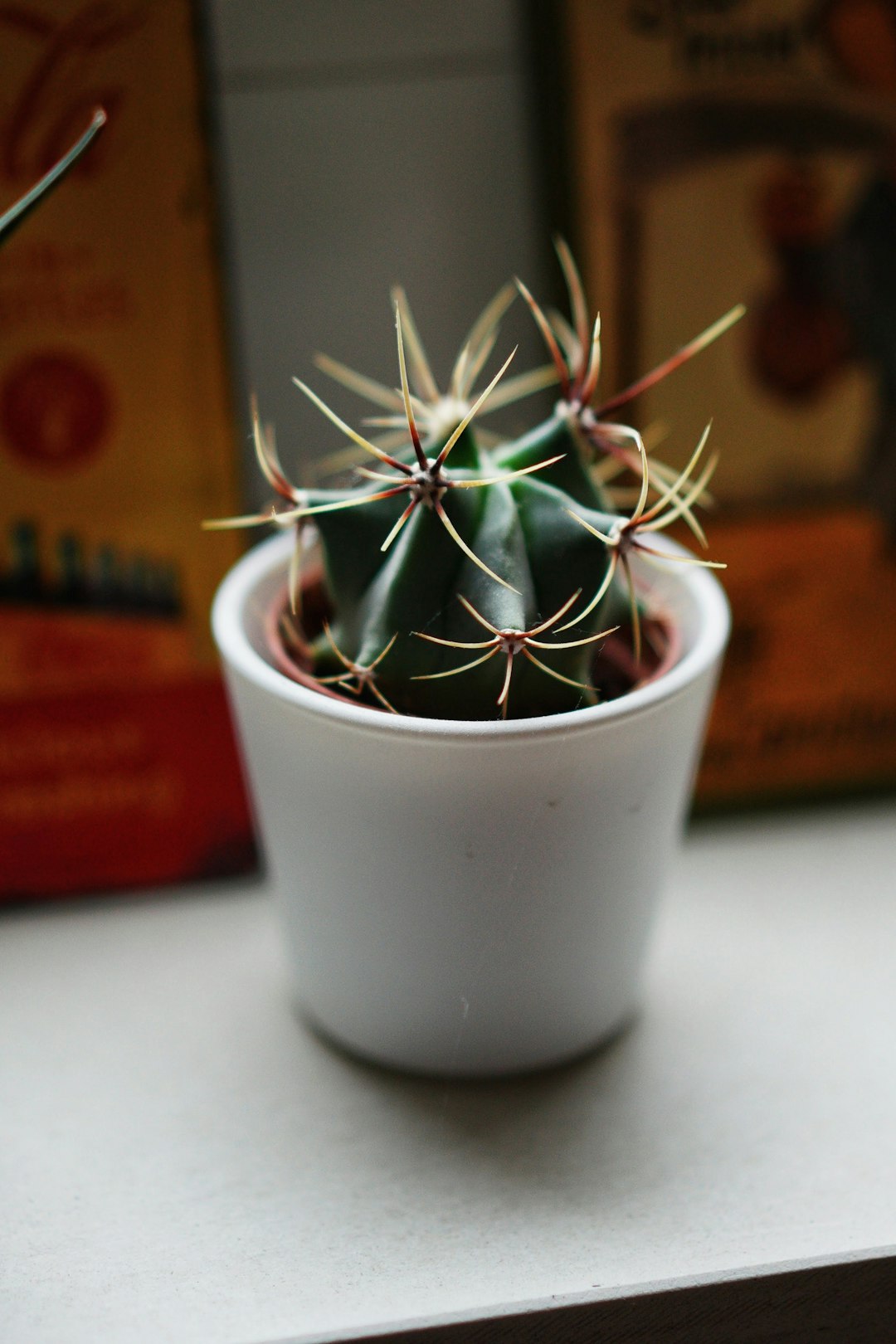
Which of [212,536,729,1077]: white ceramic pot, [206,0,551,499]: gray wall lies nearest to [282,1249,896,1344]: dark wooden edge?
[212,536,729,1077]: white ceramic pot

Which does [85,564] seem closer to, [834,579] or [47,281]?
[47,281]

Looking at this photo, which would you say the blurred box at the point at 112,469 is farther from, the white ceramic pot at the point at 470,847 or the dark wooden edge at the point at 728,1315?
the dark wooden edge at the point at 728,1315

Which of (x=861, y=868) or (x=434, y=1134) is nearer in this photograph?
(x=434, y=1134)

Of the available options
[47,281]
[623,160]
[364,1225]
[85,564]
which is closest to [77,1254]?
[364,1225]

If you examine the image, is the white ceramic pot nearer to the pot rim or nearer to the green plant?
the pot rim

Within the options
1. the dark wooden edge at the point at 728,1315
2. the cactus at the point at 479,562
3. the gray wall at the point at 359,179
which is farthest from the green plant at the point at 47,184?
the dark wooden edge at the point at 728,1315

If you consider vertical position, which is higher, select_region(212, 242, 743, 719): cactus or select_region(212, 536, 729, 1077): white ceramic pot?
select_region(212, 242, 743, 719): cactus
